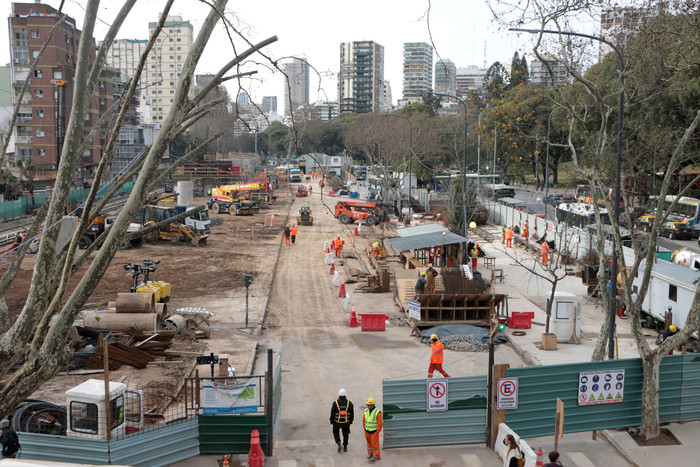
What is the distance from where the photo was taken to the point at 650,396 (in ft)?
42.4

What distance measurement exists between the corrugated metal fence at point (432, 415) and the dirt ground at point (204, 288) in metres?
5.56

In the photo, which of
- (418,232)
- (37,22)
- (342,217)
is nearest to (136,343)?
(418,232)

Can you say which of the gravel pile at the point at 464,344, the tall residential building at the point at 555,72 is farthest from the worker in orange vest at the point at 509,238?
the gravel pile at the point at 464,344

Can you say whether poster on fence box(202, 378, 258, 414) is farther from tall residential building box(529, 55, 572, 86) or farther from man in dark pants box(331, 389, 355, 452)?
tall residential building box(529, 55, 572, 86)

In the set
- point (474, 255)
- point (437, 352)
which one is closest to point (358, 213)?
point (474, 255)

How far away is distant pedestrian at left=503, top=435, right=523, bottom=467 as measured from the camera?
10609 millimetres

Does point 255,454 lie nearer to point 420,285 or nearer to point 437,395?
point 437,395

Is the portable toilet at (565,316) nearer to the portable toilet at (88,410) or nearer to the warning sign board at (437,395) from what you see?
the warning sign board at (437,395)

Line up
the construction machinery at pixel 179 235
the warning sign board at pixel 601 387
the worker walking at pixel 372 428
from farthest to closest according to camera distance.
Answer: the construction machinery at pixel 179 235 → the warning sign board at pixel 601 387 → the worker walking at pixel 372 428

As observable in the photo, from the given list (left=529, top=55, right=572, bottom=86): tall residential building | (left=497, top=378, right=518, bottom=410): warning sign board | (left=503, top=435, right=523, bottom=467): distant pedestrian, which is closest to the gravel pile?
(left=497, top=378, right=518, bottom=410): warning sign board

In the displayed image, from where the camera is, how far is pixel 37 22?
58.4 m

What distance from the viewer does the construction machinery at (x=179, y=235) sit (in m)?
40.4

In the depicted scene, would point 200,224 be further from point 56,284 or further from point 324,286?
point 56,284

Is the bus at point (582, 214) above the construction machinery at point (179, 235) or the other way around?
above
